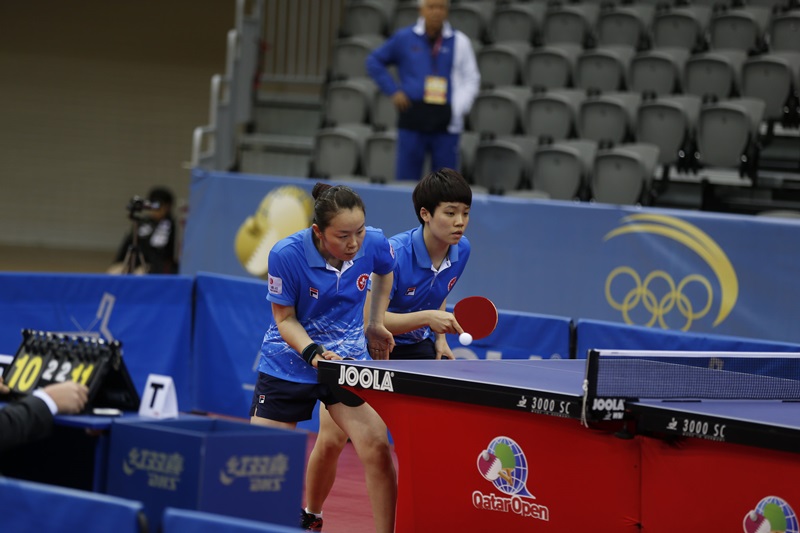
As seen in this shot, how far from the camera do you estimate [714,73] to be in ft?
34.7

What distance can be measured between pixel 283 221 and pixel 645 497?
19.3ft

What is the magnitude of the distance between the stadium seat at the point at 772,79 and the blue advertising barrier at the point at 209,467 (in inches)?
321

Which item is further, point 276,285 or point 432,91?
point 432,91

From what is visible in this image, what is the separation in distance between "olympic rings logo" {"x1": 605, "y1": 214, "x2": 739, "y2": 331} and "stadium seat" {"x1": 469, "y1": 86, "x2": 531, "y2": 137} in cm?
311

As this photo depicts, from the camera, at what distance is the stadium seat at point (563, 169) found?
32.4 feet

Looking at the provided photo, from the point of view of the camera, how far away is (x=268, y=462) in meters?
3.15

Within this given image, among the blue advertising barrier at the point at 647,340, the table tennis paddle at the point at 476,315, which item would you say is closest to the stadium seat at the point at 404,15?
the blue advertising barrier at the point at 647,340

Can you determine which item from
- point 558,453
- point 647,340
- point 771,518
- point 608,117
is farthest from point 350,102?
point 771,518

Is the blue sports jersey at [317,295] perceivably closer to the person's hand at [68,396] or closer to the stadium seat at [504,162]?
the person's hand at [68,396]

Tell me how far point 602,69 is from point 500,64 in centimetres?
110

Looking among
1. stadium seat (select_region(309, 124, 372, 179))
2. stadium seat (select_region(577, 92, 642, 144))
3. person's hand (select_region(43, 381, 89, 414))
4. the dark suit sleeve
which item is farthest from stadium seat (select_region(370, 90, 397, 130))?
the dark suit sleeve

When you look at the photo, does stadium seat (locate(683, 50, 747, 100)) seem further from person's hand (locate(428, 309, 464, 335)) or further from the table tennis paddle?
person's hand (locate(428, 309, 464, 335))

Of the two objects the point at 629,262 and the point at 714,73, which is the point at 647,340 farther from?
the point at 714,73

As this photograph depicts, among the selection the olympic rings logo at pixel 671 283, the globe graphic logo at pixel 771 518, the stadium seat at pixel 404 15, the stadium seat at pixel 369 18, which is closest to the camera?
the globe graphic logo at pixel 771 518
